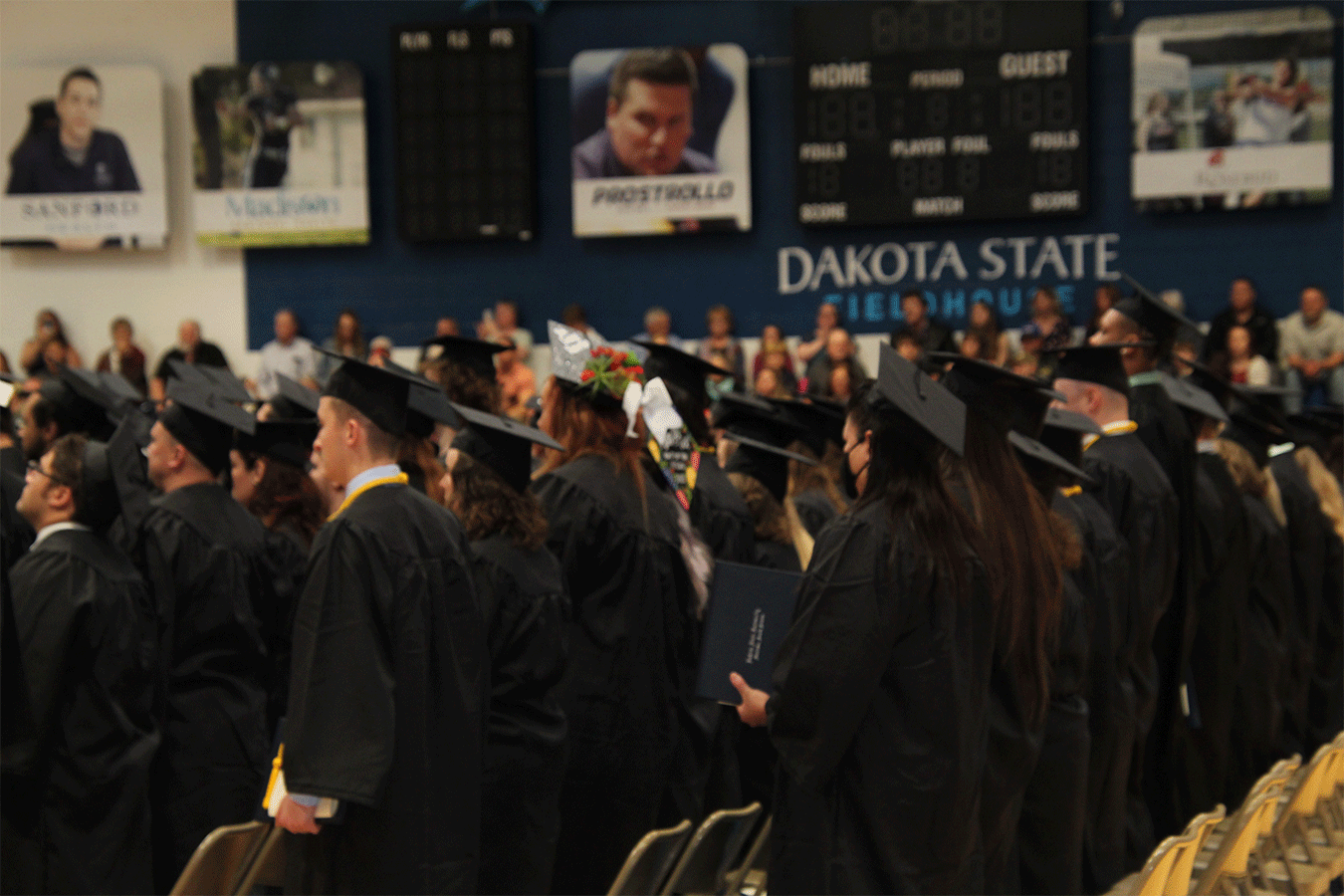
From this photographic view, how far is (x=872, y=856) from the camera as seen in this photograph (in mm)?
3471

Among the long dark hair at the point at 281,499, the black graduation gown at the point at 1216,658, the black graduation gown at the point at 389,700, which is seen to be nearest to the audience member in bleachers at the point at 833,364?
the black graduation gown at the point at 1216,658

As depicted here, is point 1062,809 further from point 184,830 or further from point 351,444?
point 184,830

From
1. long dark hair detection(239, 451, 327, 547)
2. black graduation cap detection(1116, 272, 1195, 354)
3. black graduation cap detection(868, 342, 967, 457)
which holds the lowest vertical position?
long dark hair detection(239, 451, 327, 547)

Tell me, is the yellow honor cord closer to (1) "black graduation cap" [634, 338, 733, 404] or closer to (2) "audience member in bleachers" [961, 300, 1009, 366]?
(1) "black graduation cap" [634, 338, 733, 404]

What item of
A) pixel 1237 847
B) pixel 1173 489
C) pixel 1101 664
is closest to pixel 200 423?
pixel 1101 664

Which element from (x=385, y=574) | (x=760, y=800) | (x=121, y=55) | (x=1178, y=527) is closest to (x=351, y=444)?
(x=385, y=574)

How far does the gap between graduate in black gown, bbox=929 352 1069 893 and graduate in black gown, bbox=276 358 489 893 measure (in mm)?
1333

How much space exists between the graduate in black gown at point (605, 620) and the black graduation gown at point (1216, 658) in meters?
2.92

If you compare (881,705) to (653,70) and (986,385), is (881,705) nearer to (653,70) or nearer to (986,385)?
(986,385)

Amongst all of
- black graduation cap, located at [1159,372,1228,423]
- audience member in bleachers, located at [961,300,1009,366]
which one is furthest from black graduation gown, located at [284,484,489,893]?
audience member in bleachers, located at [961,300,1009,366]

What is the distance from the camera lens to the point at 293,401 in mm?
5664

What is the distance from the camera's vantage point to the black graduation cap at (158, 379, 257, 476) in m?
4.94

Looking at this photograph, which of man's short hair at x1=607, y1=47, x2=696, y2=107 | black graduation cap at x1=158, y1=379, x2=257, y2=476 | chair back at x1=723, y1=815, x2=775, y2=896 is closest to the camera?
chair back at x1=723, y1=815, x2=775, y2=896

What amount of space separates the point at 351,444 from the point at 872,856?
65.1 inches
